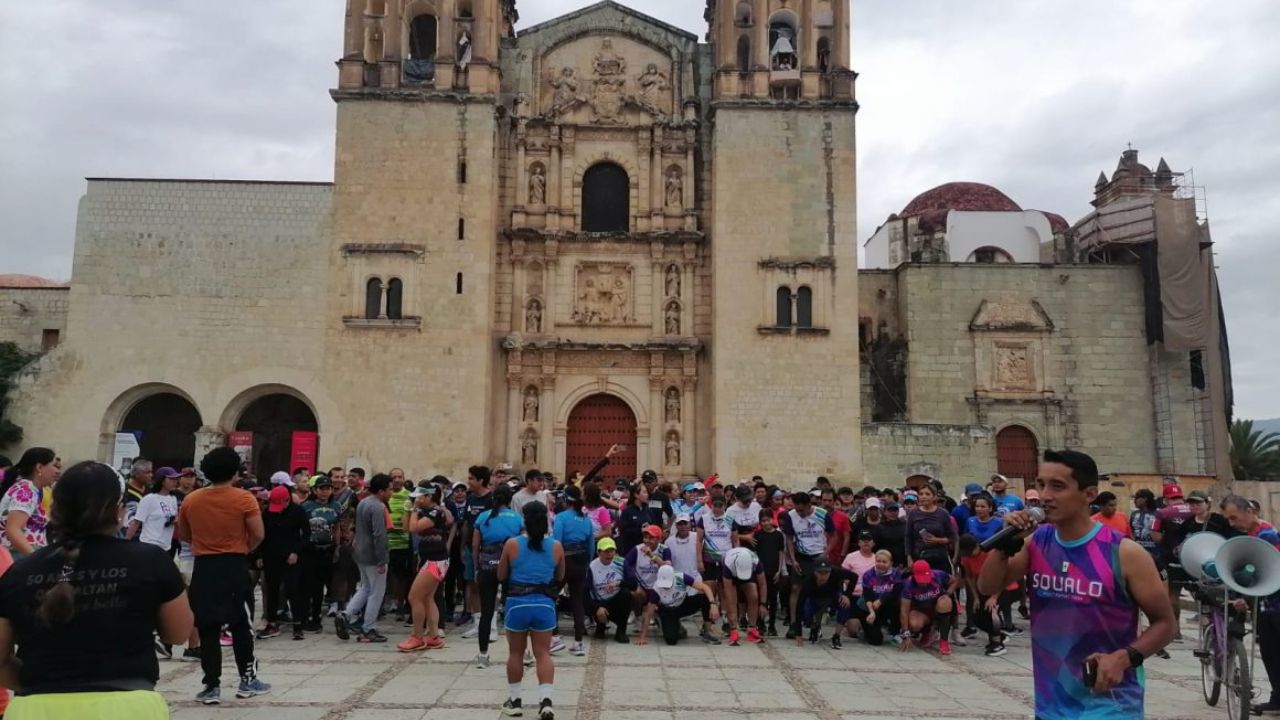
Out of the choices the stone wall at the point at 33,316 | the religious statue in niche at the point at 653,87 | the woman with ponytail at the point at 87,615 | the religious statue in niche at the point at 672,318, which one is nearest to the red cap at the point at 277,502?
the woman with ponytail at the point at 87,615

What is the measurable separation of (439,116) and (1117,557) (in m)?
22.1

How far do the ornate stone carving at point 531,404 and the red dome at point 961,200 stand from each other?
58.4 ft

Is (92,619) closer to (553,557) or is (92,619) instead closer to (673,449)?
(553,557)

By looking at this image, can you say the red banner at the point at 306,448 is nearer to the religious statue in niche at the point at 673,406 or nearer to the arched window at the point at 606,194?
the religious statue in niche at the point at 673,406

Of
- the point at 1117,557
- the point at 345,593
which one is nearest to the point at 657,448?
the point at 345,593

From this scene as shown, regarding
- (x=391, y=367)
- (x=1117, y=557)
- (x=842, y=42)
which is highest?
(x=842, y=42)

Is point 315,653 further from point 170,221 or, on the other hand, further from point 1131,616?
point 170,221

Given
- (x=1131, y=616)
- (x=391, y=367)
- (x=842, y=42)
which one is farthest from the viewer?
(x=842, y=42)

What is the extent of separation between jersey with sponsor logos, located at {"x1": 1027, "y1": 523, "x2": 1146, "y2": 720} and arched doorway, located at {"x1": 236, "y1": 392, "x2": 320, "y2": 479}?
23972 mm

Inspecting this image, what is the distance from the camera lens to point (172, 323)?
23.1 m

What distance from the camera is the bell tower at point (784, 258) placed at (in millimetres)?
23016

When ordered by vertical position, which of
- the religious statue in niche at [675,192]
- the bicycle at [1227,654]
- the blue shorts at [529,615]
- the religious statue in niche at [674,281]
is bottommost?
the bicycle at [1227,654]

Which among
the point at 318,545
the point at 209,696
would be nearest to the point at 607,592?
the point at 318,545

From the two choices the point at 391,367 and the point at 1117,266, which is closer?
the point at 391,367
